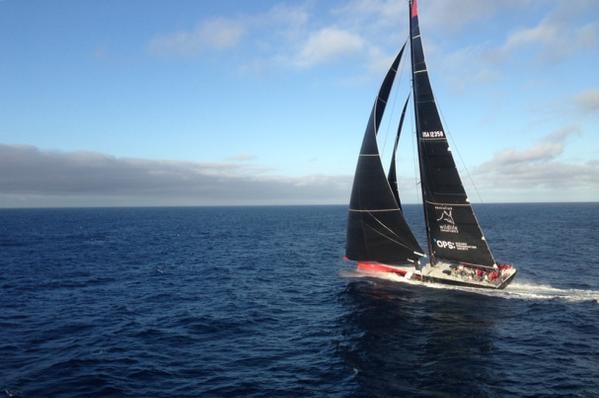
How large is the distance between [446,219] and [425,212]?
1931mm

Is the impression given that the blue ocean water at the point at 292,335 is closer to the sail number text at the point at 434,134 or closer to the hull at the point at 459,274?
the hull at the point at 459,274

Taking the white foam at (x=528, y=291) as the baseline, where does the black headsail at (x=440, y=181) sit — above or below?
above

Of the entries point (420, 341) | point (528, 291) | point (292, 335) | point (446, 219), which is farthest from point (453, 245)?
point (292, 335)

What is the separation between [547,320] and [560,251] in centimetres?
4036

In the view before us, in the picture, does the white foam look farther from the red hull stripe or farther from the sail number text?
the sail number text

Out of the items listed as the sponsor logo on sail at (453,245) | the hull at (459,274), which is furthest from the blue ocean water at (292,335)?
the sponsor logo on sail at (453,245)

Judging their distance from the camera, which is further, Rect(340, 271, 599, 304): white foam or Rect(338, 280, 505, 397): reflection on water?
Rect(340, 271, 599, 304): white foam

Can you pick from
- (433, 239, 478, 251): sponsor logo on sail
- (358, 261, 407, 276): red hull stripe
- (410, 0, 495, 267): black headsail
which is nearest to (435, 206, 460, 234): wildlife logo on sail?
(410, 0, 495, 267): black headsail

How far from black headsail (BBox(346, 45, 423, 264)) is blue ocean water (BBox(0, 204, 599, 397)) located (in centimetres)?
310

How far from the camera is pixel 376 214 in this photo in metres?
38.9

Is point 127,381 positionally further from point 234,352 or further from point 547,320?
point 547,320

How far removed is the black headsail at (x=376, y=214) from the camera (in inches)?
1479

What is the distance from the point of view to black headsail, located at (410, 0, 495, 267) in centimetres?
3591

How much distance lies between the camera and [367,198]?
38750 mm
